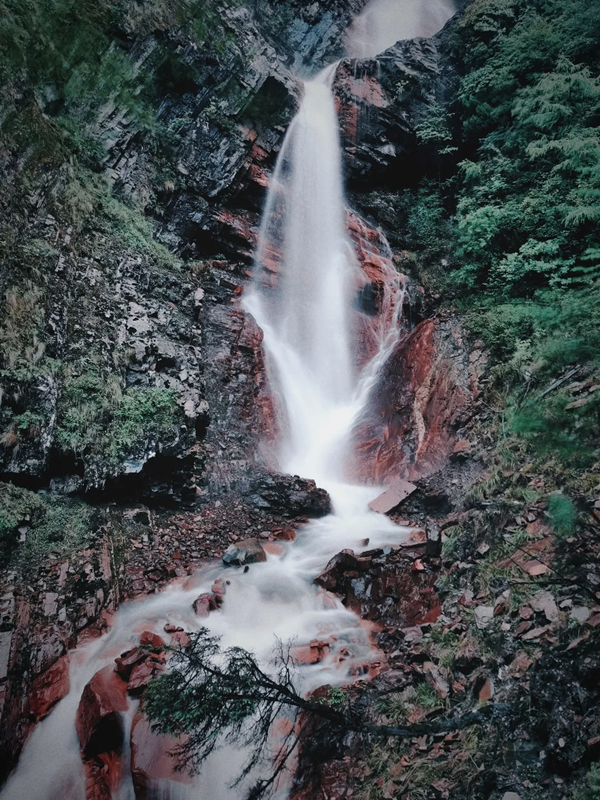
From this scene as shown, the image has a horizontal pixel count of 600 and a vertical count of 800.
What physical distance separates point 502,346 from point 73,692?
9.03m

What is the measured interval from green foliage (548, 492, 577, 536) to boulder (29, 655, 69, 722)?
18.7 feet

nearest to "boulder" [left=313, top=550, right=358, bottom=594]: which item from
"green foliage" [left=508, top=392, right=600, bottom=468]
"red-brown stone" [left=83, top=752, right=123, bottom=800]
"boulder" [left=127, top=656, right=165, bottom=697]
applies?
"boulder" [left=127, top=656, right=165, bottom=697]

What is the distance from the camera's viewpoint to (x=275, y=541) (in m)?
7.71

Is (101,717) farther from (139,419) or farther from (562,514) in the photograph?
(562,514)

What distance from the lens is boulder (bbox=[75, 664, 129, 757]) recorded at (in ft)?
13.1

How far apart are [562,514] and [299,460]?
6366mm

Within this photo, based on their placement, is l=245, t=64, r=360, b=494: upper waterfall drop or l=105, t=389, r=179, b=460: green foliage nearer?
l=105, t=389, r=179, b=460: green foliage

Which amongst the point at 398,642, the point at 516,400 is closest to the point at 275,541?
the point at 398,642

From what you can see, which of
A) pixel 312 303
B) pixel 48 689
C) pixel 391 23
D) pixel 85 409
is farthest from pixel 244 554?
pixel 391 23

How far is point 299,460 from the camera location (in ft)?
33.3

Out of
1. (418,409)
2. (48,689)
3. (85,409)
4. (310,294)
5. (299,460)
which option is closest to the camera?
(48,689)

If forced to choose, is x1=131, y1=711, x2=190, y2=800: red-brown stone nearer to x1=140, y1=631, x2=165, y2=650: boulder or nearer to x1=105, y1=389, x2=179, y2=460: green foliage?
x1=140, y1=631, x2=165, y2=650: boulder

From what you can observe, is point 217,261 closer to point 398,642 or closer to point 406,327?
point 406,327

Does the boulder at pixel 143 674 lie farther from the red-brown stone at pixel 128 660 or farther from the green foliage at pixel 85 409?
the green foliage at pixel 85 409
